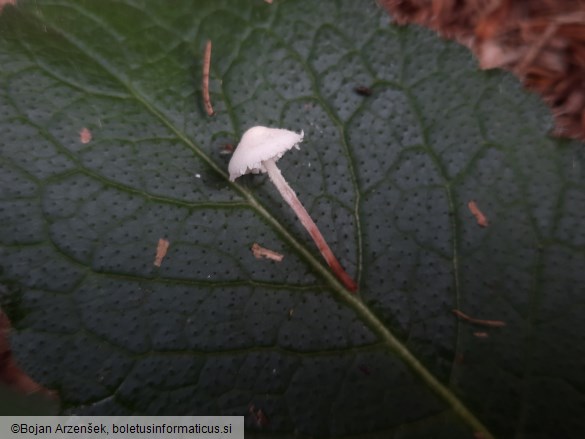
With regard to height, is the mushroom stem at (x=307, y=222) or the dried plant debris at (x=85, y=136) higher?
the dried plant debris at (x=85, y=136)

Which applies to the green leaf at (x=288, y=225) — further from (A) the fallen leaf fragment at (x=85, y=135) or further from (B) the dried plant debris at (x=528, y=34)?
(B) the dried plant debris at (x=528, y=34)

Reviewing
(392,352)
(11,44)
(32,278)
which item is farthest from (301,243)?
(11,44)

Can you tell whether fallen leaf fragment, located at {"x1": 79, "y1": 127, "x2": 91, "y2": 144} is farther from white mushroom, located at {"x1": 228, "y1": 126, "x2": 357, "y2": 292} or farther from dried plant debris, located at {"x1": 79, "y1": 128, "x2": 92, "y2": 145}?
white mushroom, located at {"x1": 228, "y1": 126, "x2": 357, "y2": 292}

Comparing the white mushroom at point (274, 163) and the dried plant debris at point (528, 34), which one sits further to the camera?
the dried plant debris at point (528, 34)

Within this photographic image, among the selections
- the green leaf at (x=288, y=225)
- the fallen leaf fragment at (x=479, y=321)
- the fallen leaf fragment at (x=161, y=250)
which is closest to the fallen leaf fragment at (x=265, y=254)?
the green leaf at (x=288, y=225)

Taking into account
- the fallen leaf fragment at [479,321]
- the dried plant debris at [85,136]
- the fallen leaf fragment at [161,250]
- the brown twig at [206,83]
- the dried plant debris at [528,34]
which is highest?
the dried plant debris at [528,34]

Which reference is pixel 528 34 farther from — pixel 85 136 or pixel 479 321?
pixel 85 136
